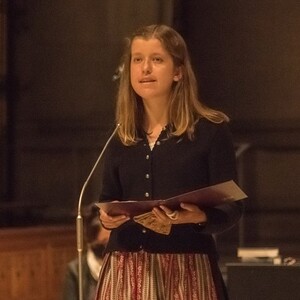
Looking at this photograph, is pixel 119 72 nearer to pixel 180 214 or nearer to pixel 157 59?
pixel 157 59

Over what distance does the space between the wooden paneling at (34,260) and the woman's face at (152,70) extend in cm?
329

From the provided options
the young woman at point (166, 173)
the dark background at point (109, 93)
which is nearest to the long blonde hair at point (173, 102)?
the young woman at point (166, 173)

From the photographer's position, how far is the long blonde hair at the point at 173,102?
2.30m

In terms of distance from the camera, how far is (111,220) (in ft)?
7.38

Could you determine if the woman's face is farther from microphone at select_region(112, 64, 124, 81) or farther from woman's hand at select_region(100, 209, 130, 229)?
woman's hand at select_region(100, 209, 130, 229)

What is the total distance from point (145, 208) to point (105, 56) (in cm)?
401

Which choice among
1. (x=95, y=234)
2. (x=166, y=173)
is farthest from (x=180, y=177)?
(x=95, y=234)

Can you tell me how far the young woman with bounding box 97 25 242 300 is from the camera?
225 cm

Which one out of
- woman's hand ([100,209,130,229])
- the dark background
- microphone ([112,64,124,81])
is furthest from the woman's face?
the dark background

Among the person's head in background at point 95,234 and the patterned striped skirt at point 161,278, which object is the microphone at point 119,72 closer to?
the patterned striped skirt at point 161,278

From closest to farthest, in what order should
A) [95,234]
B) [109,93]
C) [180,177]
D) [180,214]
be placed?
[180,214], [180,177], [95,234], [109,93]

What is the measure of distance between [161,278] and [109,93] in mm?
3954

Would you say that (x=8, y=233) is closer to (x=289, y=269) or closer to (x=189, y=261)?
(x=289, y=269)

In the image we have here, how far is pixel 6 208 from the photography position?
6109 millimetres
